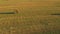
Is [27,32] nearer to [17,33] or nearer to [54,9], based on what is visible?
[17,33]

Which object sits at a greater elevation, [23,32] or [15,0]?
[15,0]

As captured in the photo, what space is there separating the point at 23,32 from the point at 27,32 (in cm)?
2

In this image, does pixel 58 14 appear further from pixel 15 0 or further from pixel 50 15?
pixel 15 0

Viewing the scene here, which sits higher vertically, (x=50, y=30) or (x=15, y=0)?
(x=15, y=0)

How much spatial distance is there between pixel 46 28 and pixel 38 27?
3cm

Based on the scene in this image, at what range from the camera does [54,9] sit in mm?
642

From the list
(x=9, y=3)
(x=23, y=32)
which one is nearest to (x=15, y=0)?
(x=9, y=3)

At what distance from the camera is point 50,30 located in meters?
0.60

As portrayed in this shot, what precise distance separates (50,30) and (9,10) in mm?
203

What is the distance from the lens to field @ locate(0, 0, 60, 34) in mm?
593

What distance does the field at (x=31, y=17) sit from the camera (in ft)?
1.95

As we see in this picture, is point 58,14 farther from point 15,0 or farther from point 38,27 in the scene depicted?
point 15,0

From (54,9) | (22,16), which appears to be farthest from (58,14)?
(22,16)

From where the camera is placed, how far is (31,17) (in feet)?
2.03
